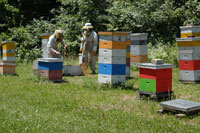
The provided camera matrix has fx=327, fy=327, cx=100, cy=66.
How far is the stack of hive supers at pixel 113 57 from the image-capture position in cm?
788

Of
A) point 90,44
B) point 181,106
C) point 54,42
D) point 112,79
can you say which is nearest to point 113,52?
point 112,79

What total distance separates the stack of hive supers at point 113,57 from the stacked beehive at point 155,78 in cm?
140

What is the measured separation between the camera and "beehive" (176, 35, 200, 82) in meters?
8.53

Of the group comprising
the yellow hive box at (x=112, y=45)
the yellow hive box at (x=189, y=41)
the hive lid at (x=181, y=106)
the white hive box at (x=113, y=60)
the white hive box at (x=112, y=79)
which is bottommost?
the hive lid at (x=181, y=106)

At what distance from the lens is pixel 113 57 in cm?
788

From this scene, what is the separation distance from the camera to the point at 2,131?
14.4ft

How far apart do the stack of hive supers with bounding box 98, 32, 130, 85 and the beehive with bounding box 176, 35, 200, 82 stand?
5.76 ft

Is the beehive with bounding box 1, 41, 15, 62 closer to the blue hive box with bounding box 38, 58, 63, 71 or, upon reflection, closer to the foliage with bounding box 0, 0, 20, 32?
the blue hive box with bounding box 38, 58, 63, 71

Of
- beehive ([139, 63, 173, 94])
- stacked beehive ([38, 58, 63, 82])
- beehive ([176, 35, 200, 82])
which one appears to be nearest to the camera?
beehive ([139, 63, 173, 94])

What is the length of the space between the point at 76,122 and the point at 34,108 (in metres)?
1.15

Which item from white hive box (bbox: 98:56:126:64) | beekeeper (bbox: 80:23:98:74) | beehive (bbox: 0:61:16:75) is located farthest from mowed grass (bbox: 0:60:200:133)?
beekeeper (bbox: 80:23:98:74)

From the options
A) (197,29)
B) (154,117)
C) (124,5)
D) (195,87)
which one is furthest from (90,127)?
(124,5)

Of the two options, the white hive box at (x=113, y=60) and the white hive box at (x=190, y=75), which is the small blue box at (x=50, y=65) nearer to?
the white hive box at (x=113, y=60)

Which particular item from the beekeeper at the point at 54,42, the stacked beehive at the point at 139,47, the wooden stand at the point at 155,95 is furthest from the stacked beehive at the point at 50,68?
the stacked beehive at the point at 139,47
